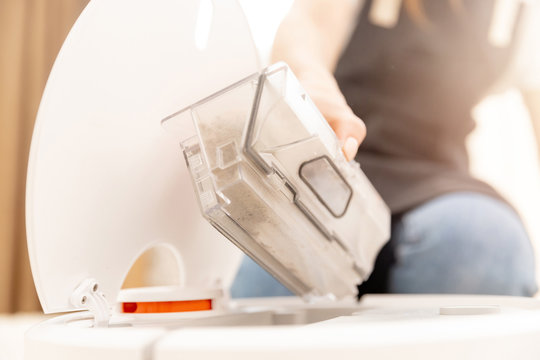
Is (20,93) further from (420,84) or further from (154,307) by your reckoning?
(154,307)

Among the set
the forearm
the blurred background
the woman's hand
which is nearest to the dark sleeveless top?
the forearm

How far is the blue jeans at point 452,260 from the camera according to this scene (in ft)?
2.59

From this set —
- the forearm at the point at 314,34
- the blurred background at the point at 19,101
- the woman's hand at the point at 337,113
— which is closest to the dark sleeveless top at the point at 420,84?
the forearm at the point at 314,34

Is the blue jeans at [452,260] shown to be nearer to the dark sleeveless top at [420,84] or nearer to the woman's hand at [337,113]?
the dark sleeveless top at [420,84]

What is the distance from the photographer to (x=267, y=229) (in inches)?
16.1

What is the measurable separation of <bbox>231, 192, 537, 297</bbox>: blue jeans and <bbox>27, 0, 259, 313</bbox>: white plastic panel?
1.14 ft

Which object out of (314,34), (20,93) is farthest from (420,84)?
(20,93)

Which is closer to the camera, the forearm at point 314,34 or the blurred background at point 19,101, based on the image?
the forearm at point 314,34

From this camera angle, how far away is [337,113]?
0.43 metres

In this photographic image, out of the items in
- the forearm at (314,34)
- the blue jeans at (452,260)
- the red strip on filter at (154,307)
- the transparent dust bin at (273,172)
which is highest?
the forearm at (314,34)

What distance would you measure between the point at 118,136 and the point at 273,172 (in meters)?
0.11

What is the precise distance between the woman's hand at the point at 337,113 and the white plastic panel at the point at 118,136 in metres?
0.06

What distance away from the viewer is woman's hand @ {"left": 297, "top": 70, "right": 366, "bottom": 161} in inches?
16.1

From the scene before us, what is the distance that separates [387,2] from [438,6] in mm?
88
